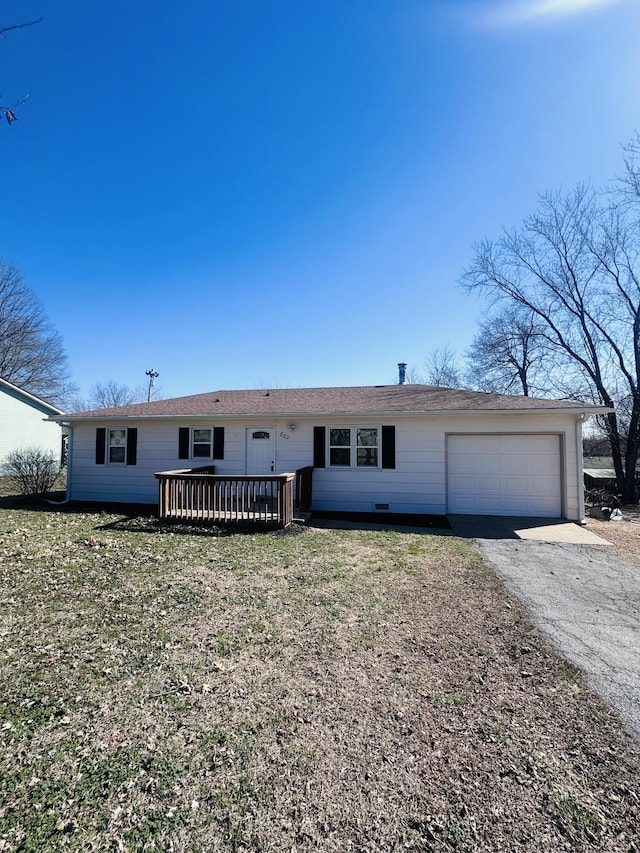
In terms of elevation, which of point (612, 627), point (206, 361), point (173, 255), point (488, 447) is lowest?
point (612, 627)

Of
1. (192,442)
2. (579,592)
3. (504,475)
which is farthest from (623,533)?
(192,442)

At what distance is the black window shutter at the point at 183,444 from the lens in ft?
36.5

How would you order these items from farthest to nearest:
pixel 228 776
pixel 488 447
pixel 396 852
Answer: pixel 488 447 → pixel 228 776 → pixel 396 852

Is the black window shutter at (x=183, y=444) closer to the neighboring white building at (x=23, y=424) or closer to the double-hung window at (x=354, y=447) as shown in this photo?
the double-hung window at (x=354, y=447)

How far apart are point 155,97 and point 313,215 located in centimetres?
465

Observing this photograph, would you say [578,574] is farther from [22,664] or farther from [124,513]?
[124,513]

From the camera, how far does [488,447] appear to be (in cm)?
981

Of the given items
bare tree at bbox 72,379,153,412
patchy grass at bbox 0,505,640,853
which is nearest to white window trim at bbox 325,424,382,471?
patchy grass at bbox 0,505,640,853

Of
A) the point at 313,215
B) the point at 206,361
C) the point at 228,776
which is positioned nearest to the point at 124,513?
the point at 228,776

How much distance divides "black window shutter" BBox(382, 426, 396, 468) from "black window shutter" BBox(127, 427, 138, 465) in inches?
290

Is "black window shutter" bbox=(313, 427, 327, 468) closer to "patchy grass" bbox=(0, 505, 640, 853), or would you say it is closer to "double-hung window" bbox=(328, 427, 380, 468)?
"double-hung window" bbox=(328, 427, 380, 468)

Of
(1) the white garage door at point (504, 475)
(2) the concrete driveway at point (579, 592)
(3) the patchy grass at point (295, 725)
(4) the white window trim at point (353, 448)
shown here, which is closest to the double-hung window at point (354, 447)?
(4) the white window trim at point (353, 448)

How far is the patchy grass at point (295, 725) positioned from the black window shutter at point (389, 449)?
17.2 ft

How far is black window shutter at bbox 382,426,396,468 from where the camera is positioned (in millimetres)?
10070
